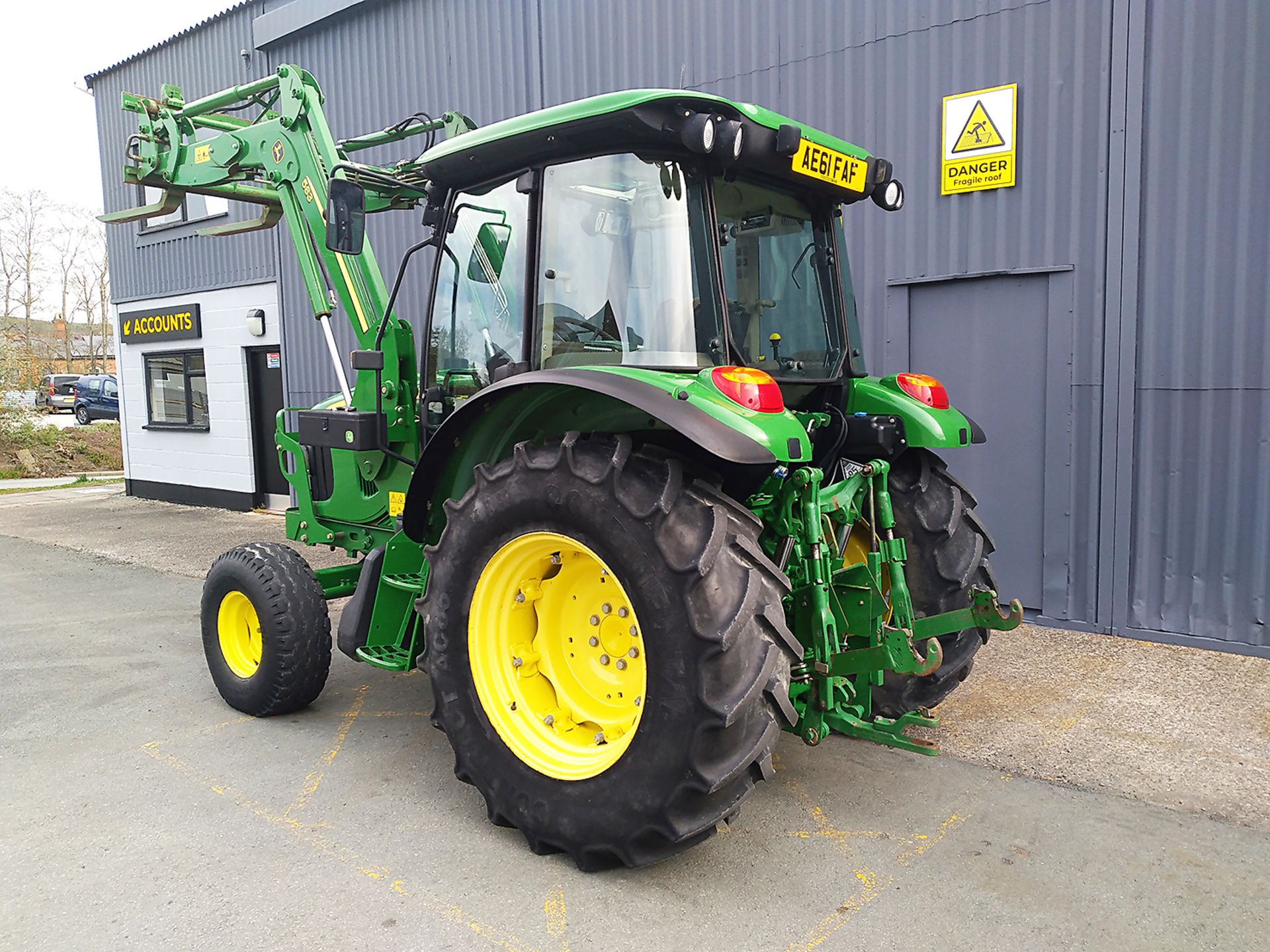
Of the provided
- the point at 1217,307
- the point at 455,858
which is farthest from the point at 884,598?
the point at 1217,307

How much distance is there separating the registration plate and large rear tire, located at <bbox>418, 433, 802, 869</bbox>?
4.37 ft

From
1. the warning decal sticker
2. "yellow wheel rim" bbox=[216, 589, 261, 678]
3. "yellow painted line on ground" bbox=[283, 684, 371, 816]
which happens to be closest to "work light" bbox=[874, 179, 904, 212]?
the warning decal sticker

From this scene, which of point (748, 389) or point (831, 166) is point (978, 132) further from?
point (748, 389)

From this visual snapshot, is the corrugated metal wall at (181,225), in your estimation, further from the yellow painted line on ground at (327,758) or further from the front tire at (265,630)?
the yellow painted line on ground at (327,758)

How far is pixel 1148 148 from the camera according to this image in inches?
218

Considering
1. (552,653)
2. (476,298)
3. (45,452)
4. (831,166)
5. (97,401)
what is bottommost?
(45,452)

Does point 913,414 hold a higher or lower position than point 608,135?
lower

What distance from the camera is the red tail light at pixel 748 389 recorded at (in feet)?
9.87

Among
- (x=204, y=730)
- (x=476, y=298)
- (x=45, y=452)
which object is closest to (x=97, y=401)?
(x=45, y=452)

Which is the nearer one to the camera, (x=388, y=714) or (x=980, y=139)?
(x=388, y=714)

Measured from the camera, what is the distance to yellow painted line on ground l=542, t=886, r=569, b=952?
278 cm

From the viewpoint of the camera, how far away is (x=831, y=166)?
3.71 m

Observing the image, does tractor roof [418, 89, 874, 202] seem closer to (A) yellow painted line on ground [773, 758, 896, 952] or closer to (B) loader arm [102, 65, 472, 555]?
(B) loader arm [102, 65, 472, 555]

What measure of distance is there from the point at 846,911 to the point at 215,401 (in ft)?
39.4
